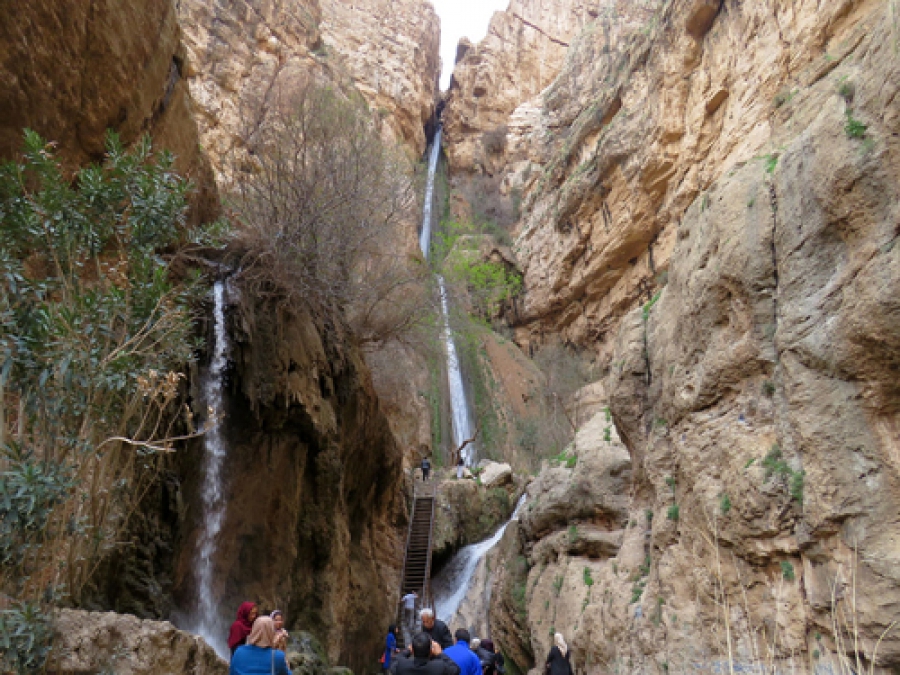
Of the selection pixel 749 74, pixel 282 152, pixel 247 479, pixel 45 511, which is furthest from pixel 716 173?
pixel 45 511

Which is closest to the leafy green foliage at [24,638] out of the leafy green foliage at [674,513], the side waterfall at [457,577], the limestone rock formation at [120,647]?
the limestone rock formation at [120,647]

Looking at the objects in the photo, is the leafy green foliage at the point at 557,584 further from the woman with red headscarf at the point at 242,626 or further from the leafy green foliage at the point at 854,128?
the leafy green foliage at the point at 854,128

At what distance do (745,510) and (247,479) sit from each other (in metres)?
7.70

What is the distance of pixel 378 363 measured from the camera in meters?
19.3

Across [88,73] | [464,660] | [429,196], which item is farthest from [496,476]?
[429,196]

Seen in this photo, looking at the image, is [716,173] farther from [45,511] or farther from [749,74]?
[45,511]

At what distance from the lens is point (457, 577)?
17.4 m

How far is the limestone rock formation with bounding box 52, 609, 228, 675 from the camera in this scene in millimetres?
4430

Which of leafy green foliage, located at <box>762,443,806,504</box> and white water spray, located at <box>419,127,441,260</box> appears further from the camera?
white water spray, located at <box>419,127,441,260</box>

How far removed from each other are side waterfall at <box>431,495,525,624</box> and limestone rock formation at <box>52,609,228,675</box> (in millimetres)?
11613

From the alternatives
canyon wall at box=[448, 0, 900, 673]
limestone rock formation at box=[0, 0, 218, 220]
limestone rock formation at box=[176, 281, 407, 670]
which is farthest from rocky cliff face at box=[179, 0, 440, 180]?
canyon wall at box=[448, 0, 900, 673]

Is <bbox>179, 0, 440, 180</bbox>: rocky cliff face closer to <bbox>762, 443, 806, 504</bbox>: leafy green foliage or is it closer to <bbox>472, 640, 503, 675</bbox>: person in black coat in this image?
<bbox>472, 640, 503, 675</bbox>: person in black coat

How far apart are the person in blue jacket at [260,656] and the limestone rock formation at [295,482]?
505cm

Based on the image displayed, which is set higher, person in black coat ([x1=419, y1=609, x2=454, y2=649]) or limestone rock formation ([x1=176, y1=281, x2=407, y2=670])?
limestone rock formation ([x1=176, y1=281, x2=407, y2=670])
